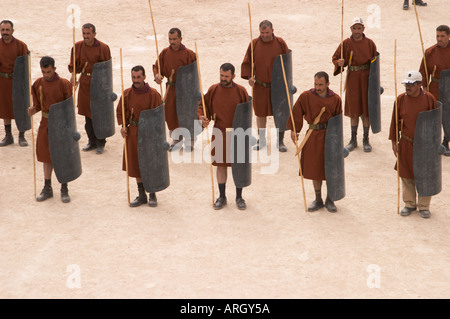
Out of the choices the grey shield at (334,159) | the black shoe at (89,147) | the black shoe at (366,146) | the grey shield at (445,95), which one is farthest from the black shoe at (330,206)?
the black shoe at (89,147)

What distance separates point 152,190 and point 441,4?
977 cm

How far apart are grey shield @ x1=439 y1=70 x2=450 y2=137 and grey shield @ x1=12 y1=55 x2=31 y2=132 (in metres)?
4.85

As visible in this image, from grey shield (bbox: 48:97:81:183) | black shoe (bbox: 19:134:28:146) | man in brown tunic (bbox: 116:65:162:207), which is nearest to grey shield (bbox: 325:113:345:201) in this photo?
man in brown tunic (bbox: 116:65:162:207)

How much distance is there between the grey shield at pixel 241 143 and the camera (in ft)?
28.2

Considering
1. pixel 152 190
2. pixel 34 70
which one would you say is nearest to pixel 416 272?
pixel 152 190

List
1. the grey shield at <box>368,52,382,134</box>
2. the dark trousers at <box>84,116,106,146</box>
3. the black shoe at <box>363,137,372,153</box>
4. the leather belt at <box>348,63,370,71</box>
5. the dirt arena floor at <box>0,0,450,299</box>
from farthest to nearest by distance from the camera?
the dark trousers at <box>84,116,106,146</box> → the black shoe at <box>363,137,372,153</box> → the leather belt at <box>348,63,370,71</box> → the grey shield at <box>368,52,382,134</box> → the dirt arena floor at <box>0,0,450,299</box>

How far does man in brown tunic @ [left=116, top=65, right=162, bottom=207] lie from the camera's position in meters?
8.57

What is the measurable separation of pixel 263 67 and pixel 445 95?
2.13m

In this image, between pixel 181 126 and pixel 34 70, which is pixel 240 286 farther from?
pixel 34 70

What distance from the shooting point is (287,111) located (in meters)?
10.4

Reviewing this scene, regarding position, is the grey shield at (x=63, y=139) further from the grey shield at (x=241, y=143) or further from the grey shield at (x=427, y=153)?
the grey shield at (x=427, y=153)

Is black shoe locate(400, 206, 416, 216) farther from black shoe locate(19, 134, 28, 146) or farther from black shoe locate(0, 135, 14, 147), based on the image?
black shoe locate(0, 135, 14, 147)

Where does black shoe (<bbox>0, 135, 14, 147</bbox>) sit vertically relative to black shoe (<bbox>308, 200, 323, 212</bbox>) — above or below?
above

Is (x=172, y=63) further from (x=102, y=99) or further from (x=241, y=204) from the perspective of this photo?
(x=241, y=204)
